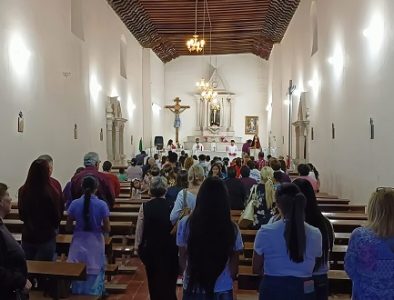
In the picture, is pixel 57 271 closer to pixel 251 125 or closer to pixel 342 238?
pixel 342 238

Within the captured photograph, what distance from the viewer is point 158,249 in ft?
15.7

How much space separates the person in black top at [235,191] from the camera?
8148 mm

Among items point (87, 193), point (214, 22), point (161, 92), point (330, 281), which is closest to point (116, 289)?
point (87, 193)

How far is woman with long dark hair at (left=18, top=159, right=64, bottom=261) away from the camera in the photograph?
17.2 ft

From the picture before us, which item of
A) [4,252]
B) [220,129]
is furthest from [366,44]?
[220,129]

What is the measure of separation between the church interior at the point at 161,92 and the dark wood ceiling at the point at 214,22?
8 cm

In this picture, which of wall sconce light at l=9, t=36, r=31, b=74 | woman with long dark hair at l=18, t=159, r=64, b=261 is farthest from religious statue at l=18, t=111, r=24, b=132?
woman with long dark hair at l=18, t=159, r=64, b=261

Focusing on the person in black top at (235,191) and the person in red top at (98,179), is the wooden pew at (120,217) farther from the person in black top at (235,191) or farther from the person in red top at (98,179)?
the person in black top at (235,191)

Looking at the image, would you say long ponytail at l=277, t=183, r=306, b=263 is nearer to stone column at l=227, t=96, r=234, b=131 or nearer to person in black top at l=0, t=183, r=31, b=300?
person in black top at l=0, t=183, r=31, b=300

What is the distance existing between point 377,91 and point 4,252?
777cm

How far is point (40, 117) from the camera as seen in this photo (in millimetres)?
11609

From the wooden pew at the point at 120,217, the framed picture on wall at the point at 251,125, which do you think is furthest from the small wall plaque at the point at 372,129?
the framed picture on wall at the point at 251,125

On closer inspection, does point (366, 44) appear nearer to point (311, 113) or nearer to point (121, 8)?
point (311, 113)

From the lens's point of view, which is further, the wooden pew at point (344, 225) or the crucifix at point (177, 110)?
the crucifix at point (177, 110)
